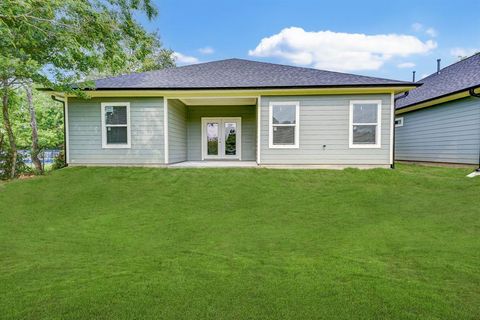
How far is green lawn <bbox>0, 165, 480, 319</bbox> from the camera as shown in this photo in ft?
7.64

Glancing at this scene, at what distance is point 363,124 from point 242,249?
274 inches

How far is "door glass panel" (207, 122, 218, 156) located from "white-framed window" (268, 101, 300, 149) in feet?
11.6

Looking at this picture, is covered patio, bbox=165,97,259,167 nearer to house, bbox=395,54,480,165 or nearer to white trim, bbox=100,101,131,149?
white trim, bbox=100,101,131,149

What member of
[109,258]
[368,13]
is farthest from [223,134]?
[368,13]

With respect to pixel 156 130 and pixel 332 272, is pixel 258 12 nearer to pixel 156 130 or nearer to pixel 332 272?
pixel 156 130

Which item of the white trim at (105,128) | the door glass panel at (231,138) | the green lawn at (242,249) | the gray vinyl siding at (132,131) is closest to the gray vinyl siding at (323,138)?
the green lawn at (242,249)

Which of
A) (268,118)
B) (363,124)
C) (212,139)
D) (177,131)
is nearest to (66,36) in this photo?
(177,131)

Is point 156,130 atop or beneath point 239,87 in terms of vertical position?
beneath

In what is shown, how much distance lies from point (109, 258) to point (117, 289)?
95 centimetres

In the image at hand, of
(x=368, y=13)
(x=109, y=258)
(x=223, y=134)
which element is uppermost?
(x=368, y=13)

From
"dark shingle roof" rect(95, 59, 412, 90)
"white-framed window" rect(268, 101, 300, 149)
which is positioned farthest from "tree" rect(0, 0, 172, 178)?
"white-framed window" rect(268, 101, 300, 149)

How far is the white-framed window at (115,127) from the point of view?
9344mm

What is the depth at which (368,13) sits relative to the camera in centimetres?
1639

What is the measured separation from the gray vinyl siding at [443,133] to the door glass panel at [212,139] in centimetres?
850
